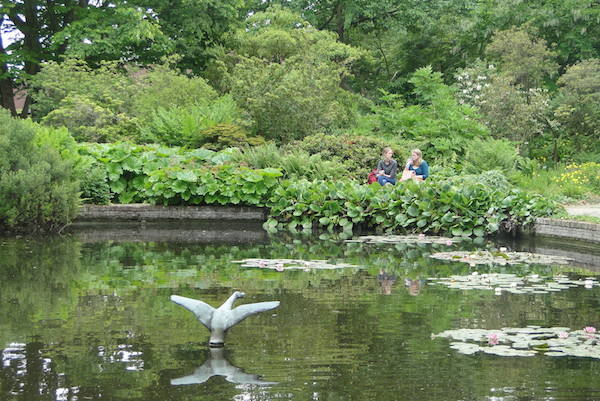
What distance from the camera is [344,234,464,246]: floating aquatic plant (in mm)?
13141

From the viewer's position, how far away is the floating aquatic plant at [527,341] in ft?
19.8

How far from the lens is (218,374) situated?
5488 mm

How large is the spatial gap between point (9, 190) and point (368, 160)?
782 cm

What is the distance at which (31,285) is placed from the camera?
29.6 feet

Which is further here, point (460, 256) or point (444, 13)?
point (444, 13)

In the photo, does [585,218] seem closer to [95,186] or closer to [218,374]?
[95,186]

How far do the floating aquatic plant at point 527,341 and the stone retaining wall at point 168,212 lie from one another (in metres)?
10.1

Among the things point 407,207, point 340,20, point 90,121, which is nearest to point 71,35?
point 90,121

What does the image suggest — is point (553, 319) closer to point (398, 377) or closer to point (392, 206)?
point (398, 377)

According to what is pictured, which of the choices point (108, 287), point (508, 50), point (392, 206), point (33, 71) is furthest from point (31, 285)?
point (33, 71)

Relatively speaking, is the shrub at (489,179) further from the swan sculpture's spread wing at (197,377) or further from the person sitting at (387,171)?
the swan sculpture's spread wing at (197,377)

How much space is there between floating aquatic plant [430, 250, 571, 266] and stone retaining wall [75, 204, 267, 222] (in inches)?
227

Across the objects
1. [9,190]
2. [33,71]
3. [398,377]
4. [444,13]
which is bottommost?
[398,377]

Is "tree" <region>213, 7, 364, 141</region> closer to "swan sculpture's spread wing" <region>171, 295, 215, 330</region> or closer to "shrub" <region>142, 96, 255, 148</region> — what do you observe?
"shrub" <region>142, 96, 255, 148</region>
